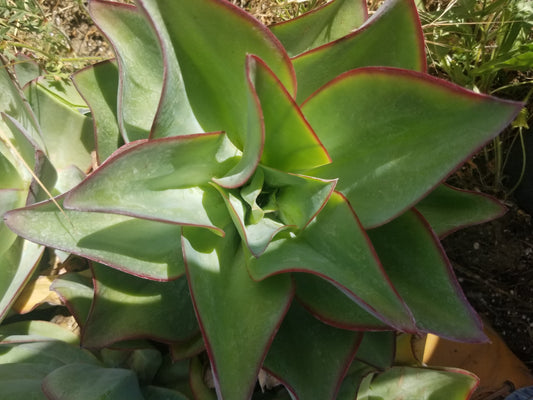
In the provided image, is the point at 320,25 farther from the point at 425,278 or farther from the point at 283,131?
the point at 425,278

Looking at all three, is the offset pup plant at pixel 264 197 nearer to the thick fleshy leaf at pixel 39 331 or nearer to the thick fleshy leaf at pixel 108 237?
the thick fleshy leaf at pixel 108 237

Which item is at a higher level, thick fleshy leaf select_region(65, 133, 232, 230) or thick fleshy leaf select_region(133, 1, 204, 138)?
thick fleshy leaf select_region(133, 1, 204, 138)

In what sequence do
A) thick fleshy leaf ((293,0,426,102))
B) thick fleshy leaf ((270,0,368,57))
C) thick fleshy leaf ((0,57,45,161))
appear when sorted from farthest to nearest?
thick fleshy leaf ((0,57,45,161)) < thick fleshy leaf ((270,0,368,57)) < thick fleshy leaf ((293,0,426,102))

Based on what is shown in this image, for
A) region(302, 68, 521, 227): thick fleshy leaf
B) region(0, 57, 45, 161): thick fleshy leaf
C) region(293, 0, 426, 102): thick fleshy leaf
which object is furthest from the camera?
region(0, 57, 45, 161): thick fleshy leaf

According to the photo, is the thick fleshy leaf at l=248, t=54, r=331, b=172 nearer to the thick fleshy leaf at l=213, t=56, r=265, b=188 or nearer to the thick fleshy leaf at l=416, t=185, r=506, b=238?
the thick fleshy leaf at l=213, t=56, r=265, b=188

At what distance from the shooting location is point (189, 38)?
0.62m

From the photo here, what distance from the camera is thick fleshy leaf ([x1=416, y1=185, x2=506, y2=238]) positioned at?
0.74 m

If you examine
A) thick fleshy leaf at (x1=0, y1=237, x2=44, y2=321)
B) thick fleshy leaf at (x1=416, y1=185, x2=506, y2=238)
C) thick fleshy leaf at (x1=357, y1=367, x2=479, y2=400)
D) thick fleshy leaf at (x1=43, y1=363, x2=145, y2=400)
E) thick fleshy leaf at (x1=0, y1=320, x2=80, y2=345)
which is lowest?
thick fleshy leaf at (x1=357, y1=367, x2=479, y2=400)

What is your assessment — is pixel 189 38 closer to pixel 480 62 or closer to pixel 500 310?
pixel 480 62

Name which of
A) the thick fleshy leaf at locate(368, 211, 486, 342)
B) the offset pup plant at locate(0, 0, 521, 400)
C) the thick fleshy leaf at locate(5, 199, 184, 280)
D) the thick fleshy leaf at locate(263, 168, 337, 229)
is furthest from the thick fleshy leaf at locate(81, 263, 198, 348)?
the thick fleshy leaf at locate(368, 211, 486, 342)

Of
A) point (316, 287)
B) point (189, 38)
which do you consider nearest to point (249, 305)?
point (316, 287)

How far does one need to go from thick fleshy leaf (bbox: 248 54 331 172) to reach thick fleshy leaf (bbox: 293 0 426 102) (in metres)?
0.09

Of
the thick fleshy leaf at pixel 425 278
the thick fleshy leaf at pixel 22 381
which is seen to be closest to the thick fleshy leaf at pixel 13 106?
the thick fleshy leaf at pixel 22 381

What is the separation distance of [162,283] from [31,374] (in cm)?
28
